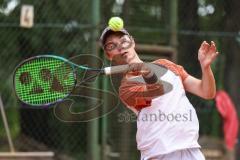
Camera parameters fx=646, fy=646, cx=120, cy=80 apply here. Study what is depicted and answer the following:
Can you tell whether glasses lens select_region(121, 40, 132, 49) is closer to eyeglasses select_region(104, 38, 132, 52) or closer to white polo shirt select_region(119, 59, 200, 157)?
eyeglasses select_region(104, 38, 132, 52)

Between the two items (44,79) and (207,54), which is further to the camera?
(44,79)

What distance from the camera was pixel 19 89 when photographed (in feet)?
12.2

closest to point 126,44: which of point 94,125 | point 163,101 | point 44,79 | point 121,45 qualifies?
point 121,45

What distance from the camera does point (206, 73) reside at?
3.07 meters

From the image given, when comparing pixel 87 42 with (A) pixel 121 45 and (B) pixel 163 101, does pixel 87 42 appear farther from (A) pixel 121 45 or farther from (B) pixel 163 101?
(B) pixel 163 101

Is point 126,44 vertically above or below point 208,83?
above

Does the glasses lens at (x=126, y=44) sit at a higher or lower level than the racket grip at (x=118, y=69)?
higher

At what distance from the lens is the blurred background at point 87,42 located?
523 centimetres

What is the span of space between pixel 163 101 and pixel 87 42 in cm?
217

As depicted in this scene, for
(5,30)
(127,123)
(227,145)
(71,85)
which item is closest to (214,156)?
(227,145)

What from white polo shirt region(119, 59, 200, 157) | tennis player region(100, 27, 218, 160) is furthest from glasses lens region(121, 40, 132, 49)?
white polo shirt region(119, 59, 200, 157)

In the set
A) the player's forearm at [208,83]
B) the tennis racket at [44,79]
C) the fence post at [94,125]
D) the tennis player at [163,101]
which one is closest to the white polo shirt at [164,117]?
the tennis player at [163,101]

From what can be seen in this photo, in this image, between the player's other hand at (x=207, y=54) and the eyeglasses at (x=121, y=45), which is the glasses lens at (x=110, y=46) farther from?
the player's other hand at (x=207, y=54)

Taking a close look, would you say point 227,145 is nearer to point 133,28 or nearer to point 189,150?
point 133,28
